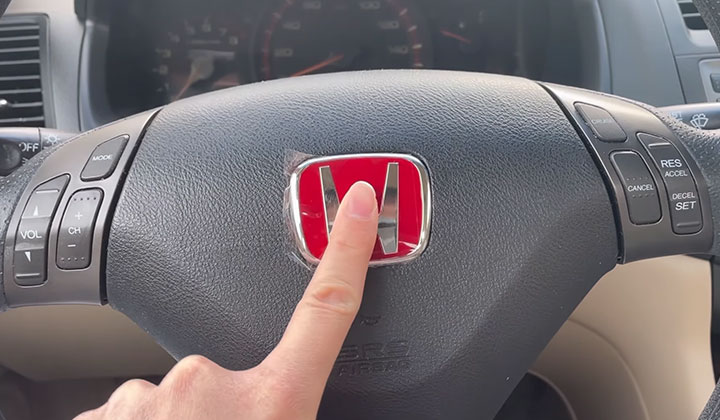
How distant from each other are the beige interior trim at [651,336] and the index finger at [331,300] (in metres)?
0.38

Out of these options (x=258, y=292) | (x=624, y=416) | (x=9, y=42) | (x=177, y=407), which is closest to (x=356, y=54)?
(x=9, y=42)

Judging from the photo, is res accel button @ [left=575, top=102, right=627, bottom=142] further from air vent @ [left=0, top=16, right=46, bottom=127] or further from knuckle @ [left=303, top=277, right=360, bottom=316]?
air vent @ [left=0, top=16, right=46, bottom=127]

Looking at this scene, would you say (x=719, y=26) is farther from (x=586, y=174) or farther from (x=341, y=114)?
(x=341, y=114)

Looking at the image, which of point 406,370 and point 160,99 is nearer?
point 406,370

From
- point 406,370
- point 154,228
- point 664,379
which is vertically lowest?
point 664,379

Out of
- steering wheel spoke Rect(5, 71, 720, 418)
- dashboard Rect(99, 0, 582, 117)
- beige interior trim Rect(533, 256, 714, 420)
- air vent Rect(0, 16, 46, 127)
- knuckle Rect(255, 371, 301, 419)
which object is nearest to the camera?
knuckle Rect(255, 371, 301, 419)

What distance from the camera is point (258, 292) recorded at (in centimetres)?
64

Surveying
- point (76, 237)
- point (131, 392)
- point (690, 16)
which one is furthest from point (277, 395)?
point (690, 16)

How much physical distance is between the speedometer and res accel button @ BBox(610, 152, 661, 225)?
129 centimetres

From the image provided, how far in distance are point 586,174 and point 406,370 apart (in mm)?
259

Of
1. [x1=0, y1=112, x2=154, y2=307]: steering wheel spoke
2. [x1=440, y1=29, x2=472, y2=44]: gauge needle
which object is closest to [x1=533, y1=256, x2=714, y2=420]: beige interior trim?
[x1=0, y1=112, x2=154, y2=307]: steering wheel spoke

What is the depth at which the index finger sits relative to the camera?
0.55m

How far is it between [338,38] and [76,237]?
138 cm

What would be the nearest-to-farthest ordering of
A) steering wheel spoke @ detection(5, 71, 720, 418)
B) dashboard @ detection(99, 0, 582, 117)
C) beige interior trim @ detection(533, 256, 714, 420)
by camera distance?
steering wheel spoke @ detection(5, 71, 720, 418), beige interior trim @ detection(533, 256, 714, 420), dashboard @ detection(99, 0, 582, 117)
